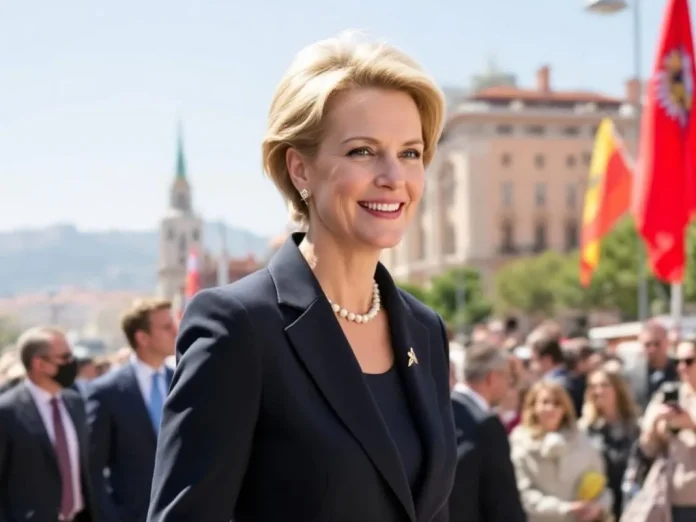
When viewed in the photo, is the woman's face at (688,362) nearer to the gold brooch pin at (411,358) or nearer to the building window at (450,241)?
the gold brooch pin at (411,358)

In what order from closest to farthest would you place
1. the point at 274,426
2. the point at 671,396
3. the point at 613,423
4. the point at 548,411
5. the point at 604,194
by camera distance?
1. the point at 274,426
2. the point at 671,396
3. the point at 548,411
4. the point at 613,423
5. the point at 604,194

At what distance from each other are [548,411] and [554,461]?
29 centimetres

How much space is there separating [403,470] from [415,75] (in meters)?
0.76

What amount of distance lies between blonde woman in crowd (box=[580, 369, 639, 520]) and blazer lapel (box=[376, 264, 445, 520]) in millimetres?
6583

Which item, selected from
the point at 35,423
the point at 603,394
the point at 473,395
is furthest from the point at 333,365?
the point at 603,394

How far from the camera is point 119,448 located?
699cm

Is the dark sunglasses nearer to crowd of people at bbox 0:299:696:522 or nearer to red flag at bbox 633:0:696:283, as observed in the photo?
crowd of people at bbox 0:299:696:522

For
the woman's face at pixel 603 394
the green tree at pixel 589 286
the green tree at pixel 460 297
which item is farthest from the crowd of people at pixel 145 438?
the green tree at pixel 460 297

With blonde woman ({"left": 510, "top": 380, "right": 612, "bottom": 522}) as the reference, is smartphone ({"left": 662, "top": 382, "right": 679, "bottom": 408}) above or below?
above

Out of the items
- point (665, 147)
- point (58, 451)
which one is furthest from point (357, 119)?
point (665, 147)

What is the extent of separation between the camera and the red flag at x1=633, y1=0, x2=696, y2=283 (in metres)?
13.6

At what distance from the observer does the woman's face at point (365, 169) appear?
8.15 feet

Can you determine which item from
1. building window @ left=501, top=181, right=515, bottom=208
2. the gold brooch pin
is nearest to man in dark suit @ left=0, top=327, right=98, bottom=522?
the gold brooch pin

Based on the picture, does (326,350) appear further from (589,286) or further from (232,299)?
(589,286)
